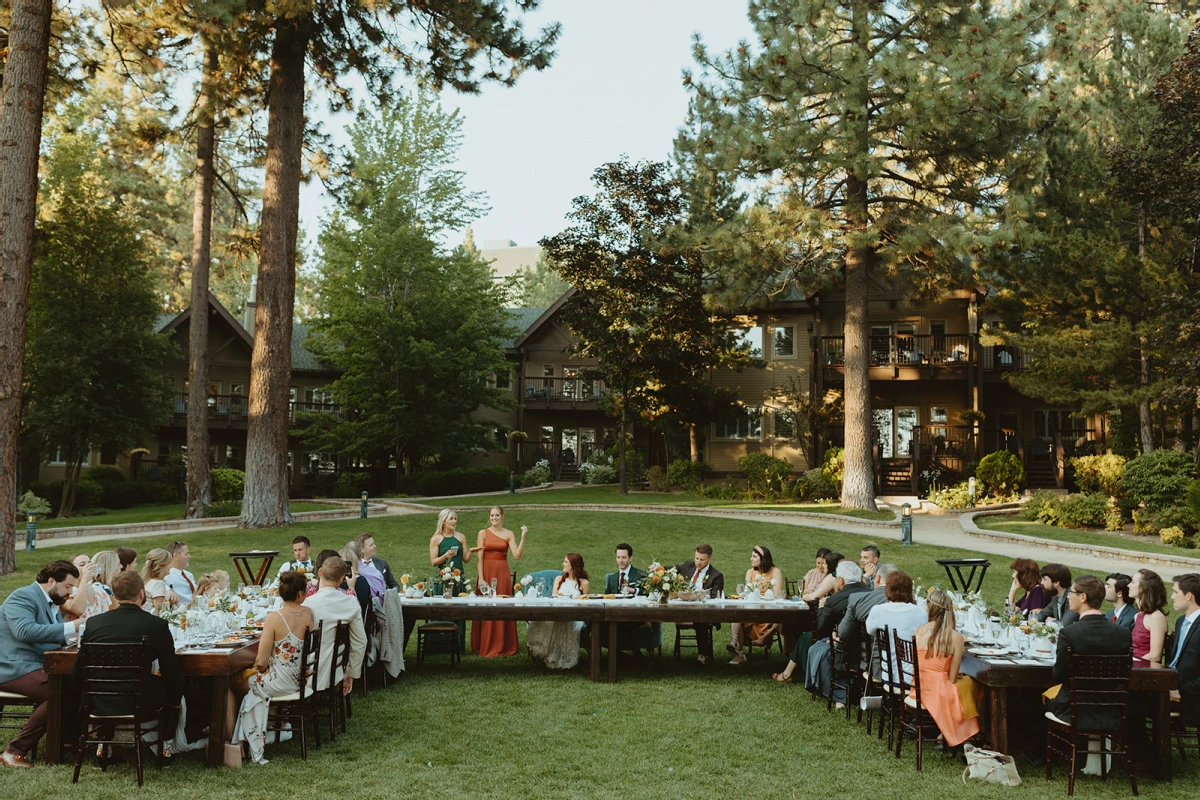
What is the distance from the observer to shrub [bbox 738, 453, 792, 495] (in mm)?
28281

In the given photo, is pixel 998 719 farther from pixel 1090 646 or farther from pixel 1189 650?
pixel 1189 650

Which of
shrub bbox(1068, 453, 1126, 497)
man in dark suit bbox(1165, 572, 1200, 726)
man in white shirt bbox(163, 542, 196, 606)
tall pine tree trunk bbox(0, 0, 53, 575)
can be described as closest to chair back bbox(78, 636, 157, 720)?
man in white shirt bbox(163, 542, 196, 606)

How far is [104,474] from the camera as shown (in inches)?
1273

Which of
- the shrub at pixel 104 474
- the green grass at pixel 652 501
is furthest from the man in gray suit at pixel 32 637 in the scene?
the shrub at pixel 104 474

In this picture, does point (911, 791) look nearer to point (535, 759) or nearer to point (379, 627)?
point (535, 759)

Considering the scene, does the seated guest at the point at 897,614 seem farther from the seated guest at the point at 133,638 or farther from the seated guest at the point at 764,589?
the seated guest at the point at 133,638

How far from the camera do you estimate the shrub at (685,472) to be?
31469mm

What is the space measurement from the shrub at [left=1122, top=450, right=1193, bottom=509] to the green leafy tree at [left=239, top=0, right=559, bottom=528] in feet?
51.2

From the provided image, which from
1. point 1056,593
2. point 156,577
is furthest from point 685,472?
point 156,577

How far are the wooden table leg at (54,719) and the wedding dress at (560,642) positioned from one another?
472cm

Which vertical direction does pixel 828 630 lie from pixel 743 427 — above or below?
below

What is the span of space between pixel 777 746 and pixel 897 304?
27.7 metres

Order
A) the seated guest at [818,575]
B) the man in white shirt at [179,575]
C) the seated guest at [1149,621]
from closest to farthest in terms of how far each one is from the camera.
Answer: the seated guest at [1149,621]
the man in white shirt at [179,575]
the seated guest at [818,575]

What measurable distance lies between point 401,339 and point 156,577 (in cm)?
2478
